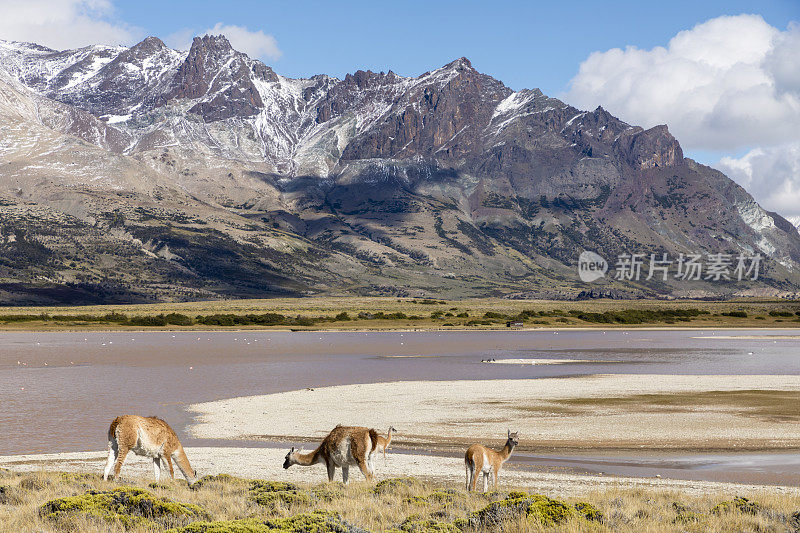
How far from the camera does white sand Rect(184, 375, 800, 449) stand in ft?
94.5

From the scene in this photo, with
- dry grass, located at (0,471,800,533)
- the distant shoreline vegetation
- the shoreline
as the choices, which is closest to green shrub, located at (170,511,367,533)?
dry grass, located at (0,471,800,533)

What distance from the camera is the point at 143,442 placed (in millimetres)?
17719

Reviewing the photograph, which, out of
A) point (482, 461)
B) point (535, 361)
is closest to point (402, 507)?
point (482, 461)

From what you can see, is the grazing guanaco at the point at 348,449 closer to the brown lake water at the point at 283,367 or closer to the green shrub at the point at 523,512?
the green shrub at the point at 523,512

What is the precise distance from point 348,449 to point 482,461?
3.31 metres

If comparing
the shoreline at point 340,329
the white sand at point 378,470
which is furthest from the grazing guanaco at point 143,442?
the shoreline at point 340,329

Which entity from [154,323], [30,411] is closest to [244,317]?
[154,323]

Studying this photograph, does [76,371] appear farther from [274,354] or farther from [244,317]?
[244,317]

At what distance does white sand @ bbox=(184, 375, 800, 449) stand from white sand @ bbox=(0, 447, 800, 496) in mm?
4109

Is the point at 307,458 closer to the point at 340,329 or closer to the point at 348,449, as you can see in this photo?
the point at 348,449

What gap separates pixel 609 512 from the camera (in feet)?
50.2

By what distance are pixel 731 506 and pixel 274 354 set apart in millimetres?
65703

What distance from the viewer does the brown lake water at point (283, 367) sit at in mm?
27000

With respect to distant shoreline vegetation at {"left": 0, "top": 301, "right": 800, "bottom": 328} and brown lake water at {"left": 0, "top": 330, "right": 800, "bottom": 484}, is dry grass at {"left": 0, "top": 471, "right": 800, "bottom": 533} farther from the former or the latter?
distant shoreline vegetation at {"left": 0, "top": 301, "right": 800, "bottom": 328}
